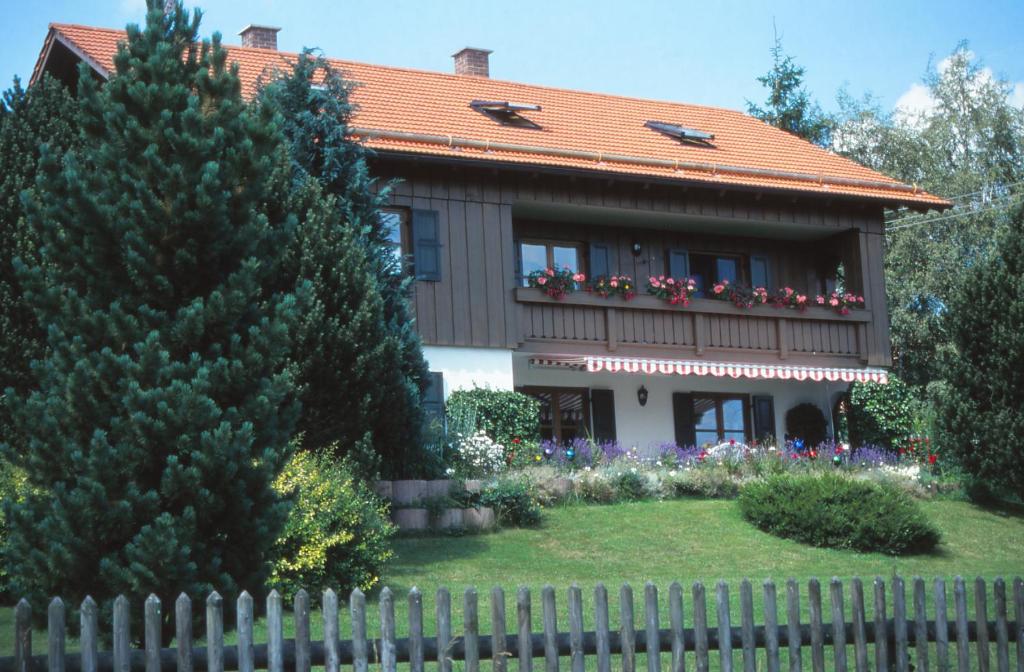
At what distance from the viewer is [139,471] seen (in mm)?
8969

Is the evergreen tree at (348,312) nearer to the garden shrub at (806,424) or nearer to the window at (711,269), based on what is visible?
the window at (711,269)

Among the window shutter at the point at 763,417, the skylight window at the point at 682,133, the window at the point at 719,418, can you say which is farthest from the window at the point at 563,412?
the skylight window at the point at 682,133

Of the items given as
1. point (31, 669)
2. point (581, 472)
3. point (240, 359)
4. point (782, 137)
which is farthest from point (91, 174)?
→ point (782, 137)

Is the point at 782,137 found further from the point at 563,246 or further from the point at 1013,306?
the point at 1013,306

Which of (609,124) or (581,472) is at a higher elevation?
(609,124)

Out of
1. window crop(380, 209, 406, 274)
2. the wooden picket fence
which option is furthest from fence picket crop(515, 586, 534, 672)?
window crop(380, 209, 406, 274)

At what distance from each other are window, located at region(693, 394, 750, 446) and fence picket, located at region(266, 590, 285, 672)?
19687 millimetres

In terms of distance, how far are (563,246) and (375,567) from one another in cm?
1302

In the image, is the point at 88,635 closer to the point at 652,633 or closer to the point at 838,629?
the point at 652,633

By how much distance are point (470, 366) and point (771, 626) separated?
1481 centimetres

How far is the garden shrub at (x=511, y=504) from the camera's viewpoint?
709 inches

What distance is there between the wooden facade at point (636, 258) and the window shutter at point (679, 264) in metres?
0.19

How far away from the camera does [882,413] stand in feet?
85.8

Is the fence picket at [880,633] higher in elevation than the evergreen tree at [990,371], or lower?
lower
